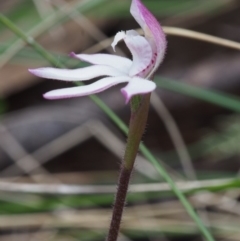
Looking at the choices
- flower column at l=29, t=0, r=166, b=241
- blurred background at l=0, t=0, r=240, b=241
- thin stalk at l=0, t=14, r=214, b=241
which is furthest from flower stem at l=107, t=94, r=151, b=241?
blurred background at l=0, t=0, r=240, b=241

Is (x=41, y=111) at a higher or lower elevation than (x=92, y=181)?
higher

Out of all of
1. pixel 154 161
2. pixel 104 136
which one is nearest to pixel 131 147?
pixel 154 161

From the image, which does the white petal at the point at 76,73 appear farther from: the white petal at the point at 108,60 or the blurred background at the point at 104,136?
the blurred background at the point at 104,136

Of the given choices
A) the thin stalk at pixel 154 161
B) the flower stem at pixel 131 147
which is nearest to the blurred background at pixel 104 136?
the thin stalk at pixel 154 161

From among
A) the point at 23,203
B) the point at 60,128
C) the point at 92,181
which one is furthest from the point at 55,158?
the point at 23,203

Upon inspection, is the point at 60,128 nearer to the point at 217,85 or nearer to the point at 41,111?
the point at 41,111

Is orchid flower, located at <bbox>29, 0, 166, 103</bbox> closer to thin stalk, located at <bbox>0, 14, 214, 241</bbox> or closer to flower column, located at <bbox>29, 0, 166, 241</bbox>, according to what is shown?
flower column, located at <bbox>29, 0, 166, 241</bbox>

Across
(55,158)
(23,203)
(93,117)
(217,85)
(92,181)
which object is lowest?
(23,203)
